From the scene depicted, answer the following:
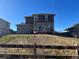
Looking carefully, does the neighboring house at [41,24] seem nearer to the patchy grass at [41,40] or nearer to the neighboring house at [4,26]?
the neighboring house at [4,26]

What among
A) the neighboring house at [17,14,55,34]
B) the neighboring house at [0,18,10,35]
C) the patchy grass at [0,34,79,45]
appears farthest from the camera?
the neighboring house at [0,18,10,35]

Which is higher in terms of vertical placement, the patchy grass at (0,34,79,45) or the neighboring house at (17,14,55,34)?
the neighboring house at (17,14,55,34)

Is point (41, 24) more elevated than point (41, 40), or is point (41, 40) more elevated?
point (41, 24)

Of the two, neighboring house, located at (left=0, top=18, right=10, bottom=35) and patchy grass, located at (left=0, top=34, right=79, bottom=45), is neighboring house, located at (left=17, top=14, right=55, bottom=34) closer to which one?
neighboring house, located at (left=0, top=18, right=10, bottom=35)

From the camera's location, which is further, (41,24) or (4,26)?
(4,26)

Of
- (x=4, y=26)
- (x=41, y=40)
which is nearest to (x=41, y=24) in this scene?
(x=4, y=26)

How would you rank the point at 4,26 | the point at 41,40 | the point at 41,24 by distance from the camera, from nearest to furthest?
the point at 41,40, the point at 41,24, the point at 4,26

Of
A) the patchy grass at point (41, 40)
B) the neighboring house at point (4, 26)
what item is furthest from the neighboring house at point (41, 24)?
the patchy grass at point (41, 40)

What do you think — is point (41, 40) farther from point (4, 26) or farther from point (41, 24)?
point (4, 26)

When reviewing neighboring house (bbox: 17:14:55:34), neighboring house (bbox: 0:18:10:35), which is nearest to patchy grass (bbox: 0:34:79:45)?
neighboring house (bbox: 17:14:55:34)

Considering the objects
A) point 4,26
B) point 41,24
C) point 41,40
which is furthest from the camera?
point 4,26

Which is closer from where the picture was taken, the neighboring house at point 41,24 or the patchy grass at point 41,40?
the patchy grass at point 41,40

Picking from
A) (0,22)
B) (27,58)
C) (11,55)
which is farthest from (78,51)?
(0,22)

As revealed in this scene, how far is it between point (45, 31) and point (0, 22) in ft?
45.7
